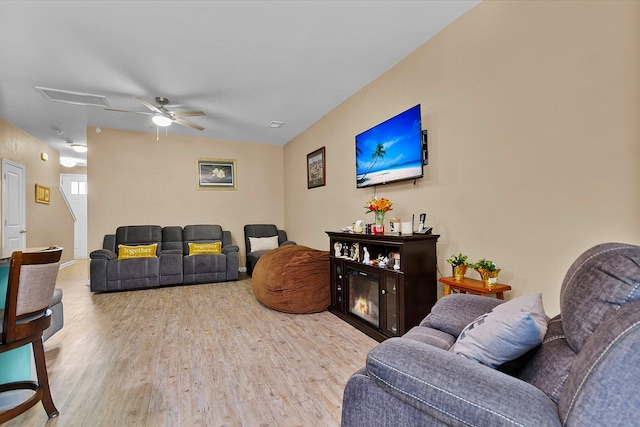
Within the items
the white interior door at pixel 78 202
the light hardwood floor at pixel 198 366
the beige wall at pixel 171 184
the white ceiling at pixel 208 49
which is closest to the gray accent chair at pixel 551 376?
the light hardwood floor at pixel 198 366

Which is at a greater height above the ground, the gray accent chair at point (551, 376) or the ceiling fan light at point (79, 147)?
the ceiling fan light at point (79, 147)

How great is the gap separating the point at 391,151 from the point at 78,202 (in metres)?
9.76

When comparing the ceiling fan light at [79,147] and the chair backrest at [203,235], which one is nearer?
the chair backrest at [203,235]

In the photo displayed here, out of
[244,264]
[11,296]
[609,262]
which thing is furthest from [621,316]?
[244,264]

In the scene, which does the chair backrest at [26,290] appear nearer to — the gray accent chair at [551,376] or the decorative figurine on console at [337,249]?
the gray accent chair at [551,376]

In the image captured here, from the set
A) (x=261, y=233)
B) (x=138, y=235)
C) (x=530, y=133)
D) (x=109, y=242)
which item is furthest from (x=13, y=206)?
(x=530, y=133)

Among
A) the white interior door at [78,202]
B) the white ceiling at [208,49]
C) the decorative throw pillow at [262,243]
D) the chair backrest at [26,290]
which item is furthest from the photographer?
the white interior door at [78,202]

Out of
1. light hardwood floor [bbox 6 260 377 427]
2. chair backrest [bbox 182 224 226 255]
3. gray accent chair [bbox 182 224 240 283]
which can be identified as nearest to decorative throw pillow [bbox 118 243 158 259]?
gray accent chair [bbox 182 224 240 283]

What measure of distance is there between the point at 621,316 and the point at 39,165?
872cm

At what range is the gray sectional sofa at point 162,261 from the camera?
4.82 m

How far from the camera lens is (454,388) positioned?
885 mm

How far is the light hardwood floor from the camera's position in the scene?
5.87 ft

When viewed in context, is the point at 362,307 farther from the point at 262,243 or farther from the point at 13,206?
the point at 13,206

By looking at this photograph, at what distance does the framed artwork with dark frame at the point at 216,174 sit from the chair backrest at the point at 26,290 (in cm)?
474
